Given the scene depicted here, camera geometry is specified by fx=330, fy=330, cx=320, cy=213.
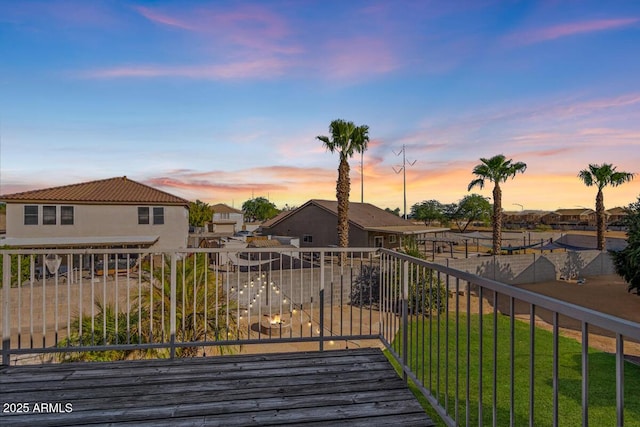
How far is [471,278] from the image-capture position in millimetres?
1768

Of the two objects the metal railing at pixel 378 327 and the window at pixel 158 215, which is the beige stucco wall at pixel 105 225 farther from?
the metal railing at pixel 378 327

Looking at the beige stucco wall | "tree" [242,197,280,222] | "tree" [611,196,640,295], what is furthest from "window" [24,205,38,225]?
"tree" [242,197,280,222]

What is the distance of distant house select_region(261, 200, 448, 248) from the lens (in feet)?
73.8

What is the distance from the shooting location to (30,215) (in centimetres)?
1661

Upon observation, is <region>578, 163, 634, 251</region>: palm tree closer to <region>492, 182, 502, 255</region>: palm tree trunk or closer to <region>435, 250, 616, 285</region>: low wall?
<region>435, 250, 616, 285</region>: low wall

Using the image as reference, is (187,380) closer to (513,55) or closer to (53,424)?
(53,424)

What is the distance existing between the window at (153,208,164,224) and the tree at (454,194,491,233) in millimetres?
42020

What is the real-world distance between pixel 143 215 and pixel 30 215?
5.01 metres

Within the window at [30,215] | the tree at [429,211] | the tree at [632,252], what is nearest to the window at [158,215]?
the window at [30,215]

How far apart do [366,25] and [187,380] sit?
28.0 ft

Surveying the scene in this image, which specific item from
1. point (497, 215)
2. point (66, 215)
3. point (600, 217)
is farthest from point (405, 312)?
point (600, 217)

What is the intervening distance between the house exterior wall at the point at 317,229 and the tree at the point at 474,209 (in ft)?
104

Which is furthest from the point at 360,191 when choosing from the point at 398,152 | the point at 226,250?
the point at 226,250

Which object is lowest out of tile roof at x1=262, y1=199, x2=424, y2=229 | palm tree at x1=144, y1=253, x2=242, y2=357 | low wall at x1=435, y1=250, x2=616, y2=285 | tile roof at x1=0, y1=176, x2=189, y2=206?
low wall at x1=435, y1=250, x2=616, y2=285
